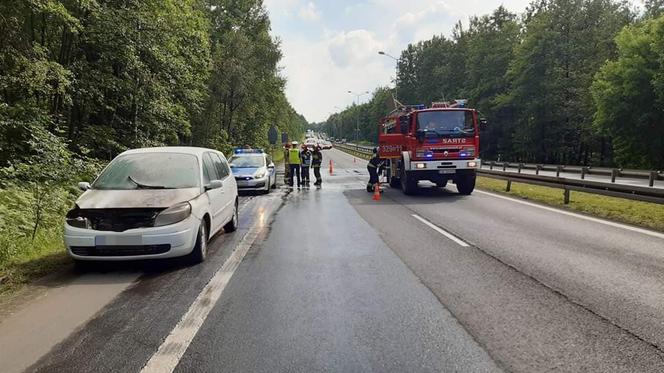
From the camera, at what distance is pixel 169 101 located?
66.4 ft

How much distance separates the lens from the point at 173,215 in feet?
20.7

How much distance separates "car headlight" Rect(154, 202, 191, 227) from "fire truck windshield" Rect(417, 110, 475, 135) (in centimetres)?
1087

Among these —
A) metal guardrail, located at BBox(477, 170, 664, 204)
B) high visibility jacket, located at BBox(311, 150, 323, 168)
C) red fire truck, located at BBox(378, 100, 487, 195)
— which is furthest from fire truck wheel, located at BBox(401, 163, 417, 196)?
high visibility jacket, located at BBox(311, 150, 323, 168)

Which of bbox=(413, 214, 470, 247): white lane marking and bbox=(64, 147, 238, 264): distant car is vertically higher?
bbox=(64, 147, 238, 264): distant car

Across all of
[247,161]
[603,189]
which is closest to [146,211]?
[603,189]

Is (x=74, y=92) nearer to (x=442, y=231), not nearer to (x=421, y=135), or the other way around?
(x=421, y=135)

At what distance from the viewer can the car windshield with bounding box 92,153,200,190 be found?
701 centimetres

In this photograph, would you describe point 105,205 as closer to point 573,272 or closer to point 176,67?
point 573,272

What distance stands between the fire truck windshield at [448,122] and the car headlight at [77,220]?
38.4ft

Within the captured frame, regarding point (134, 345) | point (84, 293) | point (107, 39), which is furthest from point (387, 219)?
point (107, 39)

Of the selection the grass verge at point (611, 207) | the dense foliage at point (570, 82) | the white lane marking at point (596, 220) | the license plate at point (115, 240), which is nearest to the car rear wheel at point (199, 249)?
the license plate at point (115, 240)

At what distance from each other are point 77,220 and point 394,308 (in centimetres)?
417

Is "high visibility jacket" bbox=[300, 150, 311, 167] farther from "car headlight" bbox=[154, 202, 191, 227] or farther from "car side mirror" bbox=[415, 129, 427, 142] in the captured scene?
"car headlight" bbox=[154, 202, 191, 227]

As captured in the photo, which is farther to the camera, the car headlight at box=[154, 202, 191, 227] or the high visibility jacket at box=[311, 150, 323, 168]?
the high visibility jacket at box=[311, 150, 323, 168]
